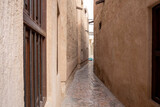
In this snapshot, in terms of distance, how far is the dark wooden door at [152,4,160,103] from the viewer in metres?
2.44

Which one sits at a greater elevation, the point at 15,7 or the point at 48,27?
the point at 48,27

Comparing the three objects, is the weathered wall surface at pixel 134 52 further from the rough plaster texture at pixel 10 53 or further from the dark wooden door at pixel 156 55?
the rough plaster texture at pixel 10 53

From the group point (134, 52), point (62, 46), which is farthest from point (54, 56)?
point (62, 46)

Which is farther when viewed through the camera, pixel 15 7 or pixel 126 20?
pixel 126 20

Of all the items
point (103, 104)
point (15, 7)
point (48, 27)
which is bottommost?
point (103, 104)

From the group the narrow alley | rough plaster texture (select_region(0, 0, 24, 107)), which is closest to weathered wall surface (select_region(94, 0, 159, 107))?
the narrow alley

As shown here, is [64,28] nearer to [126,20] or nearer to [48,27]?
[126,20]

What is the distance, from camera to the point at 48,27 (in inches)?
71.2

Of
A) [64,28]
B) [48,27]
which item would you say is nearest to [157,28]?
[48,27]

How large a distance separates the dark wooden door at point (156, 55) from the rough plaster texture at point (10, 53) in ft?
7.92

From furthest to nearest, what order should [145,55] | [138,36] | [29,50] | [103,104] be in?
[103,104], [138,36], [145,55], [29,50]

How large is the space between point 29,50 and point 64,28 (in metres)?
3.69

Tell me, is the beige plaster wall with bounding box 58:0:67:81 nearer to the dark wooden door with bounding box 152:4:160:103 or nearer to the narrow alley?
the narrow alley

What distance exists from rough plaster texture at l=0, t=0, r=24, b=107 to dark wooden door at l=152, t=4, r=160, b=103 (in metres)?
2.41
